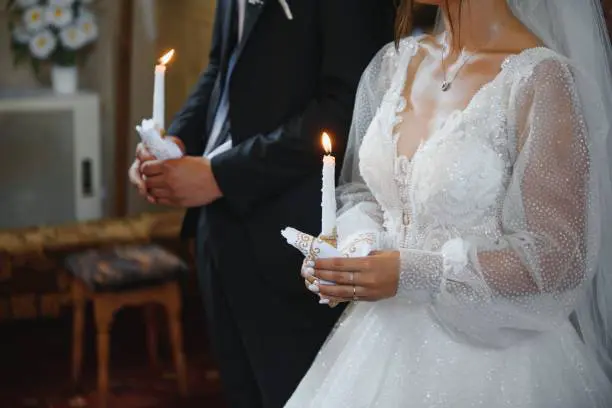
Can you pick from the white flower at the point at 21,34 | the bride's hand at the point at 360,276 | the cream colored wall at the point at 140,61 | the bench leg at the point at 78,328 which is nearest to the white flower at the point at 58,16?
the white flower at the point at 21,34

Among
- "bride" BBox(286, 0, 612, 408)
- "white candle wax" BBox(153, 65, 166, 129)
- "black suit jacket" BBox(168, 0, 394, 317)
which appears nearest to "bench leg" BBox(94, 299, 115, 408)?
"black suit jacket" BBox(168, 0, 394, 317)

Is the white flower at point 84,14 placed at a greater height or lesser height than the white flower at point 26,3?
lesser

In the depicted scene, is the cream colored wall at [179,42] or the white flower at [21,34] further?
the cream colored wall at [179,42]

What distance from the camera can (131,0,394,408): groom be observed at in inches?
67.0

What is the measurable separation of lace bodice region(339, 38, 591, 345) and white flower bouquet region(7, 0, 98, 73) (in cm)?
254

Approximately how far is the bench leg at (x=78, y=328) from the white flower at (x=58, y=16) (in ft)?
3.71

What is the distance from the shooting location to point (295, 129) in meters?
1.70

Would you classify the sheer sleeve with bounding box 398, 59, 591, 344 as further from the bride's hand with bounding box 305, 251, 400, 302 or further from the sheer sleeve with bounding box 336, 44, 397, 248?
the sheer sleeve with bounding box 336, 44, 397, 248

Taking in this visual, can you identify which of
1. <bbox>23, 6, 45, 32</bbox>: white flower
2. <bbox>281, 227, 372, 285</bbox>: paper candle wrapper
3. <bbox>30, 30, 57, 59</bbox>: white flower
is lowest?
<bbox>30, 30, 57, 59</bbox>: white flower

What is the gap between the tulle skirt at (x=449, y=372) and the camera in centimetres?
133

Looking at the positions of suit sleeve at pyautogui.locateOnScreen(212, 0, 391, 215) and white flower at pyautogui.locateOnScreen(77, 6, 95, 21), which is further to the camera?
white flower at pyautogui.locateOnScreen(77, 6, 95, 21)

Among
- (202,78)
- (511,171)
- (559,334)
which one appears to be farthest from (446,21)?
(202,78)

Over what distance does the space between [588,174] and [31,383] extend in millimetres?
2404

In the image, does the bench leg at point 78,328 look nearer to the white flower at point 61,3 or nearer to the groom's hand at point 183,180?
the white flower at point 61,3
